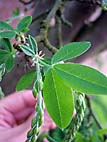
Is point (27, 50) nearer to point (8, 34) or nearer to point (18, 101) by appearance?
point (8, 34)

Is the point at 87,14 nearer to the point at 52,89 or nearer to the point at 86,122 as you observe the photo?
the point at 86,122

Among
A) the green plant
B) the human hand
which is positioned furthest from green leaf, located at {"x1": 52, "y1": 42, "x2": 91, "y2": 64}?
the human hand

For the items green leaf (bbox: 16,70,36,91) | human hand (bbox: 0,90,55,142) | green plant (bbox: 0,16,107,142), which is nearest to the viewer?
green plant (bbox: 0,16,107,142)

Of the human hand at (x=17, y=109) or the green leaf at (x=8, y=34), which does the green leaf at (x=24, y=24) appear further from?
the human hand at (x=17, y=109)

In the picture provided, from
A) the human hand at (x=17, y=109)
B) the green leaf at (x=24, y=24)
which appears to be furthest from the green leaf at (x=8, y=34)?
the human hand at (x=17, y=109)

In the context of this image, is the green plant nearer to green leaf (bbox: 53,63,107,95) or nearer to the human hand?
green leaf (bbox: 53,63,107,95)

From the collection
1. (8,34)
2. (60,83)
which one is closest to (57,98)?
(60,83)
